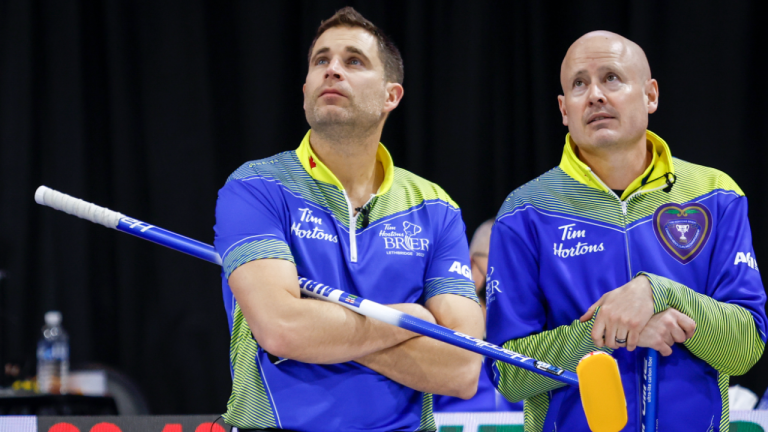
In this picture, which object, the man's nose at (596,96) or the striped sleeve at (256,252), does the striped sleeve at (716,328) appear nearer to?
the man's nose at (596,96)

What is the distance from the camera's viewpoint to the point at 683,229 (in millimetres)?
1737

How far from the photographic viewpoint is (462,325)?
5.69 ft

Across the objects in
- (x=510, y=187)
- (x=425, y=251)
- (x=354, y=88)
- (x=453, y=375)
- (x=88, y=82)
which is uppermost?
(x=88, y=82)

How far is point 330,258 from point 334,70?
0.49 metres

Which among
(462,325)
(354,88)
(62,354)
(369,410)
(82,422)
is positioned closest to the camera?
(369,410)

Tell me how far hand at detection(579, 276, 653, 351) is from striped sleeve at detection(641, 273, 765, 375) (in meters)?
0.03

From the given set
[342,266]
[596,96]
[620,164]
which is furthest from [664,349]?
[342,266]

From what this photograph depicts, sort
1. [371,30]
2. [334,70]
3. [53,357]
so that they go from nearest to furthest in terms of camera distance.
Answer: [334,70] < [371,30] < [53,357]

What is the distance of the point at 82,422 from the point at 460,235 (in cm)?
133

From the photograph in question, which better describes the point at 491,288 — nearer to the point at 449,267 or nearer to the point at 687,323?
the point at 449,267

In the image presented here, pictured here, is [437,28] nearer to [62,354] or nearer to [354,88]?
[354,88]

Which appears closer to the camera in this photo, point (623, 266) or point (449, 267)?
point (623, 266)

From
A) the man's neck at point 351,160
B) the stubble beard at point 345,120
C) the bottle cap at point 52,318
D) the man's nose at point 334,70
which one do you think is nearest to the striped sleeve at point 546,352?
the man's neck at point 351,160

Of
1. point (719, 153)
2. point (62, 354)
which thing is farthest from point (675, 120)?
point (62, 354)
